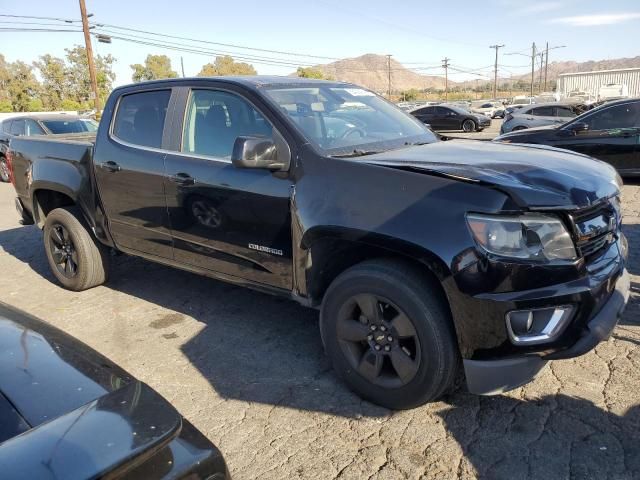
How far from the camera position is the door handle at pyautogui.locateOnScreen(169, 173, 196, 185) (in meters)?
3.73

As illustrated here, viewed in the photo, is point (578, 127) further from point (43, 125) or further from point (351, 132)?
point (43, 125)

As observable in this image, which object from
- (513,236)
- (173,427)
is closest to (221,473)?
(173,427)

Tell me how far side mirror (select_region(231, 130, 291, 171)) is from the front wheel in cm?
2320

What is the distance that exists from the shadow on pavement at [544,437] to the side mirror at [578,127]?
25.8ft

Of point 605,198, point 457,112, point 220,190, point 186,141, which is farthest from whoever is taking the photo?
point 457,112

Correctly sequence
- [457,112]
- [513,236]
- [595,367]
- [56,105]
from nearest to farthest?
[513,236] → [595,367] → [457,112] → [56,105]

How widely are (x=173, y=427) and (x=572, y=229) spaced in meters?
2.03

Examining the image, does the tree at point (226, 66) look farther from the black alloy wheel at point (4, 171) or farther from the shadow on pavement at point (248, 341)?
the shadow on pavement at point (248, 341)

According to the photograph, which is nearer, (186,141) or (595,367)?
(595,367)

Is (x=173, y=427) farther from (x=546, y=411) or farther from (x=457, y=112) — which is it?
(x=457, y=112)

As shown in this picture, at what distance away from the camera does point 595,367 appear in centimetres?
327

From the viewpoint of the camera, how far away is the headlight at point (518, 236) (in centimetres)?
248

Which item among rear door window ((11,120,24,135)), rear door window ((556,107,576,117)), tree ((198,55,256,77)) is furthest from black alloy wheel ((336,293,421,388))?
tree ((198,55,256,77))

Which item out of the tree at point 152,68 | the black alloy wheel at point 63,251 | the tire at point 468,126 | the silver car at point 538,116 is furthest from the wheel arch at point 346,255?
the tree at point 152,68
